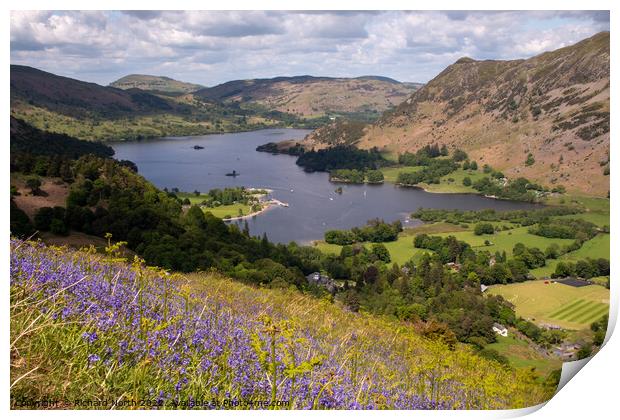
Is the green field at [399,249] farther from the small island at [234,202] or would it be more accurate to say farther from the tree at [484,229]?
the small island at [234,202]

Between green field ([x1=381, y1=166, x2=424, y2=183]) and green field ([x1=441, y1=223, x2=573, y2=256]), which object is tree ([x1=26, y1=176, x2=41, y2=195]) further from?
green field ([x1=381, y1=166, x2=424, y2=183])

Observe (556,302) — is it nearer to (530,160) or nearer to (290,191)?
(290,191)

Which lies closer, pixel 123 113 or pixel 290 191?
pixel 290 191

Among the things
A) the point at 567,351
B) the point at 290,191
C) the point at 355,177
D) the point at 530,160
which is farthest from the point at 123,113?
the point at 567,351

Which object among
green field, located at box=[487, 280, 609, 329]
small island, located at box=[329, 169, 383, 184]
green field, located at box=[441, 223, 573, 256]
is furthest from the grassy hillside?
small island, located at box=[329, 169, 383, 184]

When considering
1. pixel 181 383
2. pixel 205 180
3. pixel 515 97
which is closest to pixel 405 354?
pixel 181 383

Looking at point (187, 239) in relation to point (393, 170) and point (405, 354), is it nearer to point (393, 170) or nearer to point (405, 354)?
point (405, 354)

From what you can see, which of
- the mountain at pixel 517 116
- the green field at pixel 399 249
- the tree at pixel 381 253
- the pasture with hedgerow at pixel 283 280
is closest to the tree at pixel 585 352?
the pasture with hedgerow at pixel 283 280
